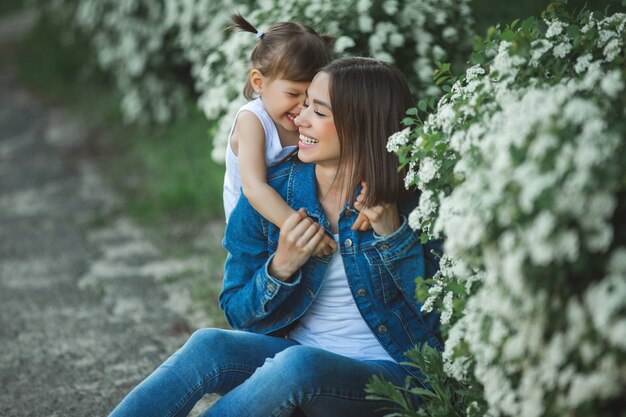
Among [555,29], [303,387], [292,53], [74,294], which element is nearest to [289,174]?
[292,53]

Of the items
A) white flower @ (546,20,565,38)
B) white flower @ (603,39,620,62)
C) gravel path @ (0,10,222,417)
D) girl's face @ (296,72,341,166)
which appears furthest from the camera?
gravel path @ (0,10,222,417)

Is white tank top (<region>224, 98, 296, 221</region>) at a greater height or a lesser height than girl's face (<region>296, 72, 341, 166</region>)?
lesser

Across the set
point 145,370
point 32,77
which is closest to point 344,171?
point 145,370

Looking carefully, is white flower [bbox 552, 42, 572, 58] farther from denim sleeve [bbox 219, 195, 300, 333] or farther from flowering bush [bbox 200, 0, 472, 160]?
flowering bush [bbox 200, 0, 472, 160]

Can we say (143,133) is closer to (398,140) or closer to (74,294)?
(74,294)

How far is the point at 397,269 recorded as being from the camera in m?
2.51

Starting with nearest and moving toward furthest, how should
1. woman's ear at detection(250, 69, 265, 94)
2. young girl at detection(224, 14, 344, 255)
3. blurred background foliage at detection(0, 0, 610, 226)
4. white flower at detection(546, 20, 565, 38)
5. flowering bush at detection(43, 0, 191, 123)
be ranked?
white flower at detection(546, 20, 565, 38) < young girl at detection(224, 14, 344, 255) < woman's ear at detection(250, 69, 265, 94) < blurred background foliage at detection(0, 0, 610, 226) < flowering bush at detection(43, 0, 191, 123)

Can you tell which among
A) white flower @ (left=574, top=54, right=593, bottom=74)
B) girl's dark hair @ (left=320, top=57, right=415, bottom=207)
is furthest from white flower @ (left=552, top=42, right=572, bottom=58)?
girl's dark hair @ (left=320, top=57, right=415, bottom=207)

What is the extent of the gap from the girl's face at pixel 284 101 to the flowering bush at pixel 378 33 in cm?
44

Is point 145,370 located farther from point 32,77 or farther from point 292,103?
point 32,77

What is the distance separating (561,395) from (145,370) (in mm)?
2261

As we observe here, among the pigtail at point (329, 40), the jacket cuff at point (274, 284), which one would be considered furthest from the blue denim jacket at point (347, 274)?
the pigtail at point (329, 40)

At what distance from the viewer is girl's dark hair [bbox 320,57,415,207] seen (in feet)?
8.09

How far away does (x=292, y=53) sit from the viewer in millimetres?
2898
